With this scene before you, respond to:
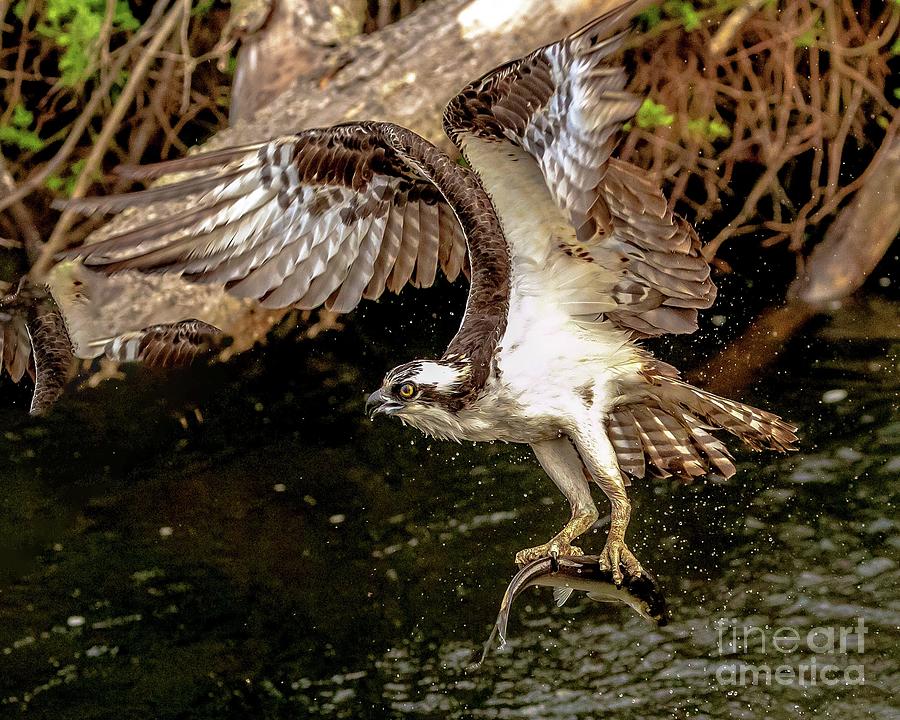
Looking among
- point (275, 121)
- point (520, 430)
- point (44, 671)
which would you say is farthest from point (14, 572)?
point (520, 430)

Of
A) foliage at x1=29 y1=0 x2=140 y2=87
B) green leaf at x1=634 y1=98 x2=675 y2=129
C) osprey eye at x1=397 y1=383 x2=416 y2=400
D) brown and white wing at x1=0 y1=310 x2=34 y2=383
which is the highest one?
foliage at x1=29 y1=0 x2=140 y2=87

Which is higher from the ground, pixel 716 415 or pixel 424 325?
pixel 716 415

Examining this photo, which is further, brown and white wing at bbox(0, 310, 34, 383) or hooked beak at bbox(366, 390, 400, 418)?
brown and white wing at bbox(0, 310, 34, 383)

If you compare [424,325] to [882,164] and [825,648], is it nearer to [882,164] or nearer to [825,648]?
[882,164]

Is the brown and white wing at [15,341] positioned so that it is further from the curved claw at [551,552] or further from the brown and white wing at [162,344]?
the curved claw at [551,552]

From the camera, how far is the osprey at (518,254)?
3105 millimetres

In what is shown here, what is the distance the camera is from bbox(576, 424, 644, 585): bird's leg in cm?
347

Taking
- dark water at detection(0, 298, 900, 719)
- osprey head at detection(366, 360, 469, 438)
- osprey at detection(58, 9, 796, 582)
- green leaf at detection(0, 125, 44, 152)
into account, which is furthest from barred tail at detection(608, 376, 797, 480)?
green leaf at detection(0, 125, 44, 152)

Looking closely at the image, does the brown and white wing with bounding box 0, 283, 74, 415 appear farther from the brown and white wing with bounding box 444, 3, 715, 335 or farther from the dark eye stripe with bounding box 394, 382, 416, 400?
the brown and white wing with bounding box 444, 3, 715, 335

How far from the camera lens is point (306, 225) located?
393 centimetres

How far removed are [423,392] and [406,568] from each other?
6.71 ft

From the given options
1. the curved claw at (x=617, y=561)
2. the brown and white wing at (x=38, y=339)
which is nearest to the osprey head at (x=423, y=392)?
the curved claw at (x=617, y=561)

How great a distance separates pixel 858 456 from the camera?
5.46m

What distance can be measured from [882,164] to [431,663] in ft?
11.7
